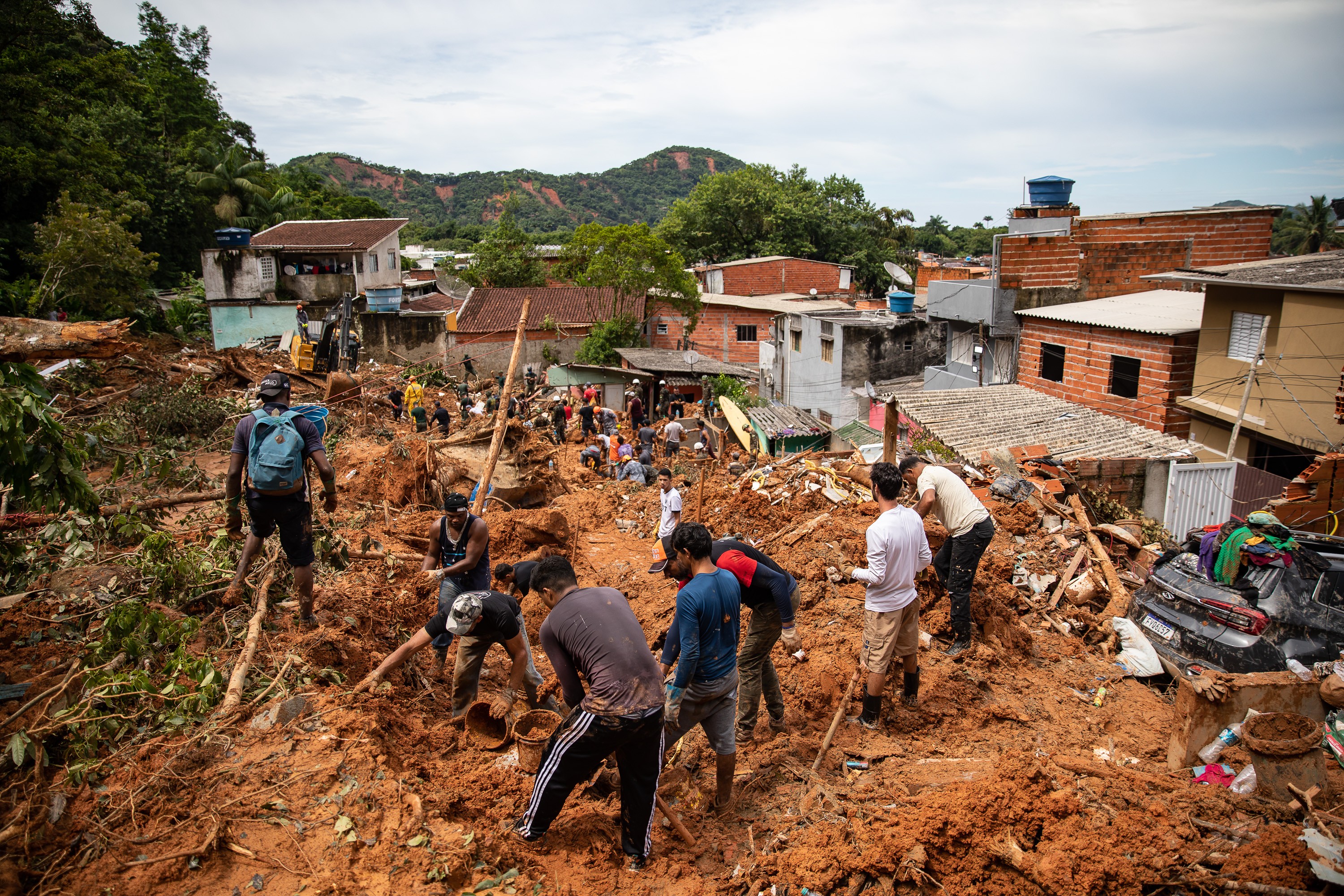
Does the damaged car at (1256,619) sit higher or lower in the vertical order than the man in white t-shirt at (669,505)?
higher

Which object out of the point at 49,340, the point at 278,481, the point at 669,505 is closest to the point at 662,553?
the point at 669,505

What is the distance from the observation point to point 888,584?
4887mm

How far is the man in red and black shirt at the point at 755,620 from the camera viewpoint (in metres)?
4.36

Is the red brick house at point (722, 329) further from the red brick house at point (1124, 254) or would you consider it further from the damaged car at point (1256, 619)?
the damaged car at point (1256, 619)

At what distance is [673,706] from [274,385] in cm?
360

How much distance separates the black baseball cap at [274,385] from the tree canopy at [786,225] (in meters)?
43.4

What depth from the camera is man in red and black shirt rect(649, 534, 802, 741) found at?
4.36 metres

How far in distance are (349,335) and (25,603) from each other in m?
19.6

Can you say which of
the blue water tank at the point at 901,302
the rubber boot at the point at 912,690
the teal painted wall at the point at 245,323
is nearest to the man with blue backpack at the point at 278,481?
the rubber boot at the point at 912,690

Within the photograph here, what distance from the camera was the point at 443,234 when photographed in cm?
7950

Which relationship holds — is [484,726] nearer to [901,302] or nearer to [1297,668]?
[1297,668]

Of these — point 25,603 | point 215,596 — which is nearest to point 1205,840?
point 215,596

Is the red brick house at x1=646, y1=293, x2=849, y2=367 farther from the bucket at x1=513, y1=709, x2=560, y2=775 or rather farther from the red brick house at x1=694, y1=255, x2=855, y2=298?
the bucket at x1=513, y1=709, x2=560, y2=775

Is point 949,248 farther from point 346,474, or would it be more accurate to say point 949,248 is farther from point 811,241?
point 346,474
